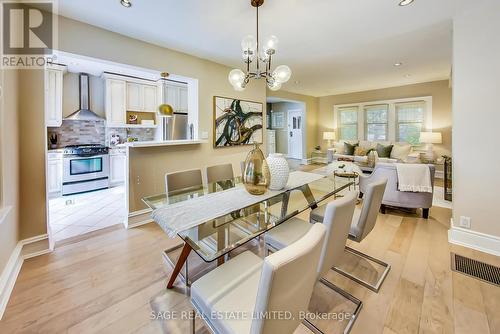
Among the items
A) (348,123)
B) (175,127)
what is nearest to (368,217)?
(175,127)

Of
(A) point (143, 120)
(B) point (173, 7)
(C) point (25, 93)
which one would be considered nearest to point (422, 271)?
(B) point (173, 7)

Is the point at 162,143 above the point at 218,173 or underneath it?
above

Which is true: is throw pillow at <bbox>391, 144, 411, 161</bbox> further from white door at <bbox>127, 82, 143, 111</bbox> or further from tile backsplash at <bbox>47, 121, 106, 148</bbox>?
tile backsplash at <bbox>47, 121, 106, 148</bbox>

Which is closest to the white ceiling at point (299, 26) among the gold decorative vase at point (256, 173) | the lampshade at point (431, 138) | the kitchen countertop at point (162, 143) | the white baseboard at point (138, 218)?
the kitchen countertop at point (162, 143)

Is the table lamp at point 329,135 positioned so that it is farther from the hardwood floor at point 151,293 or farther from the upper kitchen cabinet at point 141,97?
the upper kitchen cabinet at point 141,97

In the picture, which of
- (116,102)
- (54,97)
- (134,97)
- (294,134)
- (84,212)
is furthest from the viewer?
(294,134)

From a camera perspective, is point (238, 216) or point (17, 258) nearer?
point (238, 216)

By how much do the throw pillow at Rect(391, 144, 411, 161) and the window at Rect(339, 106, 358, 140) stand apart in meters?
1.47

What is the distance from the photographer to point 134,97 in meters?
5.33

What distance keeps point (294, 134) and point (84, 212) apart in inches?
291

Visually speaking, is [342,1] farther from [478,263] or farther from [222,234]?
[478,263]

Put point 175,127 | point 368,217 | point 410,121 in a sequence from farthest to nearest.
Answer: point 410,121 < point 175,127 < point 368,217

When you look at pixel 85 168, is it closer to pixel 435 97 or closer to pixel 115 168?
pixel 115 168

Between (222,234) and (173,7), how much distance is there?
227 centimetres
